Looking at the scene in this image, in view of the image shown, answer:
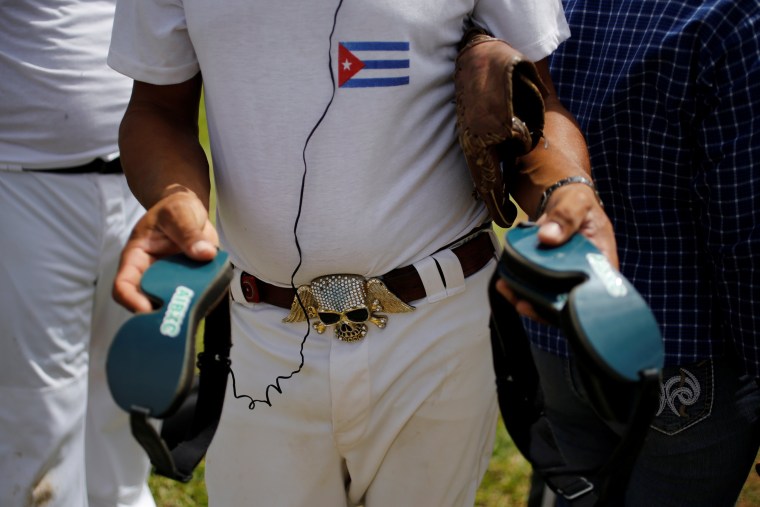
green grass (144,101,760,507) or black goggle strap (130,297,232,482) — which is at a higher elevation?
black goggle strap (130,297,232,482)

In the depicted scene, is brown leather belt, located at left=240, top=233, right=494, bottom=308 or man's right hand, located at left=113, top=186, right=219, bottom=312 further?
→ brown leather belt, located at left=240, top=233, right=494, bottom=308

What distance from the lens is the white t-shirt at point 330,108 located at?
1869mm

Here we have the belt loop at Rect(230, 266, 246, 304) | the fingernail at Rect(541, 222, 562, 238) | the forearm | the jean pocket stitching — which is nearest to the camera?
the fingernail at Rect(541, 222, 562, 238)

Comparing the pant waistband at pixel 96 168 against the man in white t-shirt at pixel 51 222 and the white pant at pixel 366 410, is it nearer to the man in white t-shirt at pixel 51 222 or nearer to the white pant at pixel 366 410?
the man in white t-shirt at pixel 51 222

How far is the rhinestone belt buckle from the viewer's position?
6.51ft

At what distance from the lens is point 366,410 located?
2033mm

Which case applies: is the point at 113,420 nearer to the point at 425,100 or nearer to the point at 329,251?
the point at 329,251

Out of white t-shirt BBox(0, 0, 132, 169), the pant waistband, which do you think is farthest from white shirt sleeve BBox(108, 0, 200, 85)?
the pant waistband

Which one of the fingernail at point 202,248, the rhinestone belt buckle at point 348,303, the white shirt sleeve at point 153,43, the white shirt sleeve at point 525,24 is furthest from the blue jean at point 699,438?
the white shirt sleeve at point 153,43

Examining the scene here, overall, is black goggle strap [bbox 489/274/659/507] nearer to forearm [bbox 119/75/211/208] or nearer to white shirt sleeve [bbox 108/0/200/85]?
forearm [bbox 119/75/211/208]

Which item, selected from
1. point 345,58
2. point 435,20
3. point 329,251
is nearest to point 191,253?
point 329,251

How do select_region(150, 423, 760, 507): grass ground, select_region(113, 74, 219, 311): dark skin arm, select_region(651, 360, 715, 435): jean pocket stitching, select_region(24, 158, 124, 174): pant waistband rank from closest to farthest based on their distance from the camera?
select_region(113, 74, 219, 311): dark skin arm < select_region(651, 360, 715, 435): jean pocket stitching < select_region(24, 158, 124, 174): pant waistband < select_region(150, 423, 760, 507): grass ground

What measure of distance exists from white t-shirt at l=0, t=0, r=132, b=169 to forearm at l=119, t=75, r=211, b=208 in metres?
A: 0.90

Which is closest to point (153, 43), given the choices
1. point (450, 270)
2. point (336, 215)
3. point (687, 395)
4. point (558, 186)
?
point (336, 215)
